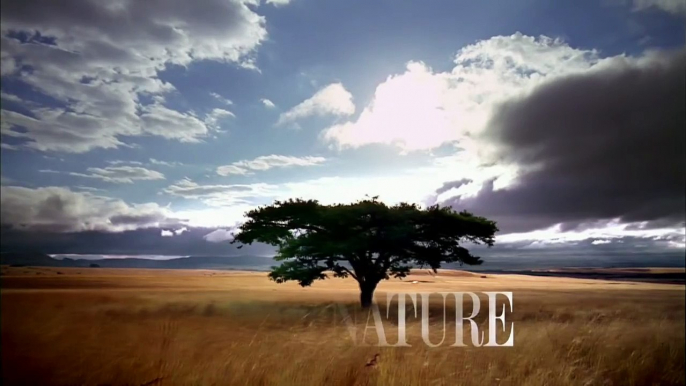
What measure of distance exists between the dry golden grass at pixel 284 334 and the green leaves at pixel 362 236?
130 millimetres

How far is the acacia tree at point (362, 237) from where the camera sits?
3.47m

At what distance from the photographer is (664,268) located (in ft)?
12.8

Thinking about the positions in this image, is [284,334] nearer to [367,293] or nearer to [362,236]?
[367,293]

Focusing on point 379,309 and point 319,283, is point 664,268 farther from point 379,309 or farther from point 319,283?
point 319,283

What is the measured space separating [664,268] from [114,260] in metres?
4.33

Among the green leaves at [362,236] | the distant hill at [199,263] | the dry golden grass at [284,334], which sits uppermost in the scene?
the green leaves at [362,236]

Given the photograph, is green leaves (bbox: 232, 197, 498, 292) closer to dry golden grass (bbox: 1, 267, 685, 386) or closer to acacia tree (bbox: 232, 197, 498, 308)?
acacia tree (bbox: 232, 197, 498, 308)

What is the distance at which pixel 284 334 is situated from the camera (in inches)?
130

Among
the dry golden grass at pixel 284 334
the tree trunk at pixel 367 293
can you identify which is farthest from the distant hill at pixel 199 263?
the tree trunk at pixel 367 293

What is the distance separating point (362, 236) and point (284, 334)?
0.92 metres

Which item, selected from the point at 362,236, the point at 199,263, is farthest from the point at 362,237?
the point at 199,263

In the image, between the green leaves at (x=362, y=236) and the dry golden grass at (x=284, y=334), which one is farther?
the green leaves at (x=362, y=236)

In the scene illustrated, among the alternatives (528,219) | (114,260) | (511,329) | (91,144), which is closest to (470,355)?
(511,329)

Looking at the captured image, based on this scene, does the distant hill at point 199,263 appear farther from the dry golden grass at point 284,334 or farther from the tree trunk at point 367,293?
the tree trunk at point 367,293
